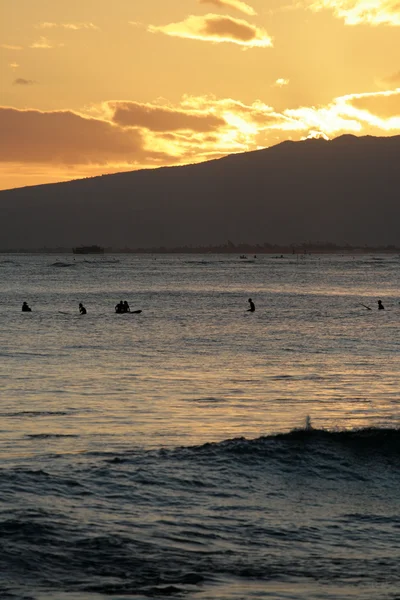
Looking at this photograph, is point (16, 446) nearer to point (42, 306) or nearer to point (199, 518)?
point (199, 518)

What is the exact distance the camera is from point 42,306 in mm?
79062

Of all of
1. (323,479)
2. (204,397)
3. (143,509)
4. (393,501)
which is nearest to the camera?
(143,509)

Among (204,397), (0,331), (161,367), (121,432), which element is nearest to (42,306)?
(0,331)

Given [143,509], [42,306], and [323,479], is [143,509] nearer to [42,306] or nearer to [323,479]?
[323,479]

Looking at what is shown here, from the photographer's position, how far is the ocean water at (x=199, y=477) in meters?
11.9

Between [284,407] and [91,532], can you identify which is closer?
[91,532]

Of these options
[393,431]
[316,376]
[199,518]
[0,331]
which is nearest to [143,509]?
[199,518]

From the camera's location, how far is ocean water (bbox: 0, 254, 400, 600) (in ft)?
39.0

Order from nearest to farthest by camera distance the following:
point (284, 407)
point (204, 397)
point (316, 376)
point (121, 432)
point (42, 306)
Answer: point (121, 432), point (284, 407), point (204, 397), point (316, 376), point (42, 306)

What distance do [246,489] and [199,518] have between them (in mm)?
2258

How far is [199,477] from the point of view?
16.9m

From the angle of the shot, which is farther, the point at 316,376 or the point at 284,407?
the point at 316,376

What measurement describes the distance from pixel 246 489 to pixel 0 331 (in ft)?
123

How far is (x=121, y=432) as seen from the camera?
2069 centimetres
